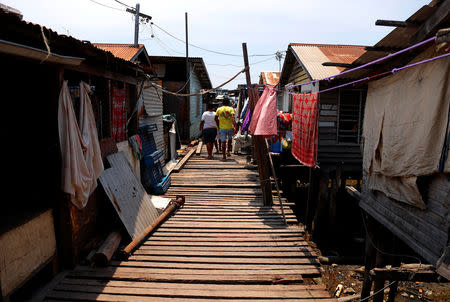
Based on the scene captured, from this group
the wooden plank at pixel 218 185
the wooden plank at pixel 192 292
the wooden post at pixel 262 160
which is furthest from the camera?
the wooden plank at pixel 218 185

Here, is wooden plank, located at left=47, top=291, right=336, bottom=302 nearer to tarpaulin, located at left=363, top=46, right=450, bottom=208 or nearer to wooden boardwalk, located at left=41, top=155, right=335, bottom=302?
wooden boardwalk, located at left=41, top=155, right=335, bottom=302

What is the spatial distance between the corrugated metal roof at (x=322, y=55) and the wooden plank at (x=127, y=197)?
20.6ft

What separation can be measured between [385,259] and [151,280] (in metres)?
4.19

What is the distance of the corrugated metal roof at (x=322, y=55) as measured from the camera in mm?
9484

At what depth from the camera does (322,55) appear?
35.9 ft

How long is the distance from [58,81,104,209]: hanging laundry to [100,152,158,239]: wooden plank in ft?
3.04

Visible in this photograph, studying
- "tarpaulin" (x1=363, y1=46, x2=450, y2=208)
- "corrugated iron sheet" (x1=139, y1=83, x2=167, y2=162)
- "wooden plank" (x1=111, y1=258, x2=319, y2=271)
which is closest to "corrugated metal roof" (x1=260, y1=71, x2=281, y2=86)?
"corrugated iron sheet" (x1=139, y1=83, x2=167, y2=162)

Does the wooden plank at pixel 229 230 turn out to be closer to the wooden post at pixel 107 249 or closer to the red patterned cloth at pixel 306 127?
the wooden post at pixel 107 249

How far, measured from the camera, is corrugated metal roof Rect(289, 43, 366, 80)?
9.48m

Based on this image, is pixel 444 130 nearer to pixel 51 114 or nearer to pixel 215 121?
pixel 51 114

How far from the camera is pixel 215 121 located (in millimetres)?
10938

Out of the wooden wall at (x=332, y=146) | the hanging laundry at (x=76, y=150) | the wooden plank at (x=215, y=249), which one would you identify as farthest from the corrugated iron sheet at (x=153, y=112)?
the wooden wall at (x=332, y=146)

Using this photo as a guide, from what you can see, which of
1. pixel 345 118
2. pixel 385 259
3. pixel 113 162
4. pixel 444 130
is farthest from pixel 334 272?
pixel 113 162

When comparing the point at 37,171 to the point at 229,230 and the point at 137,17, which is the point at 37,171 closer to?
the point at 229,230
